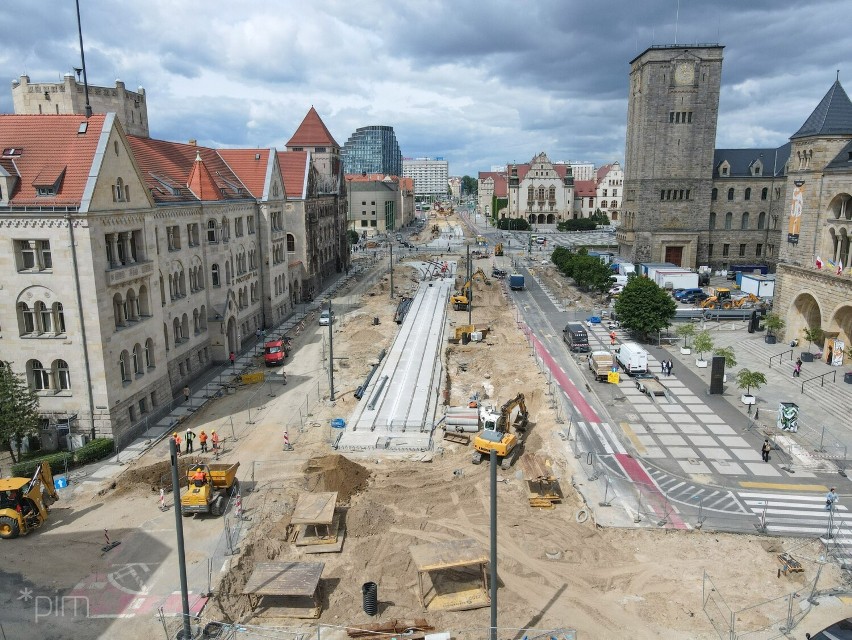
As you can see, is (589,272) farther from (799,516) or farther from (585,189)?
(585,189)

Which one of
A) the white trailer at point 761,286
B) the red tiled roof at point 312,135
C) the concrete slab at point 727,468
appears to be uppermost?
the red tiled roof at point 312,135

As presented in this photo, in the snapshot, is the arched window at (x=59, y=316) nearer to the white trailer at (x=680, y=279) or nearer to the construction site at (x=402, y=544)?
the construction site at (x=402, y=544)

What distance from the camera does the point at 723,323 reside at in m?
67.5

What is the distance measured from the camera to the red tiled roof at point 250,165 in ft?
204

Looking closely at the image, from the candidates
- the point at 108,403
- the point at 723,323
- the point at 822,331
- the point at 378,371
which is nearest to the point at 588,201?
the point at 723,323

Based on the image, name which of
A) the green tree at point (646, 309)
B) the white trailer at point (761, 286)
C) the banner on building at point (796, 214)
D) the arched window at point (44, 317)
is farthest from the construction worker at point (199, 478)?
the white trailer at point (761, 286)

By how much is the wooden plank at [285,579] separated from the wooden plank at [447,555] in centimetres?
355

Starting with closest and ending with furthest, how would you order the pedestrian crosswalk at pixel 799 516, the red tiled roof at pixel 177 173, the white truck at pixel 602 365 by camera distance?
the pedestrian crosswalk at pixel 799 516 → the red tiled roof at pixel 177 173 → the white truck at pixel 602 365

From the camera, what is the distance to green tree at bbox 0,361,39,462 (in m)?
30.8

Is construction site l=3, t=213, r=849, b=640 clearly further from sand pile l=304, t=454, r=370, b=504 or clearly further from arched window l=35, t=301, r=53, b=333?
arched window l=35, t=301, r=53, b=333

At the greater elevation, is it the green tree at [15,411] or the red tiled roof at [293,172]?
the red tiled roof at [293,172]

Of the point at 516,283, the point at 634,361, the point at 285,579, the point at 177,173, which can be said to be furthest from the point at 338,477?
the point at 516,283

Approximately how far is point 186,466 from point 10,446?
9698mm

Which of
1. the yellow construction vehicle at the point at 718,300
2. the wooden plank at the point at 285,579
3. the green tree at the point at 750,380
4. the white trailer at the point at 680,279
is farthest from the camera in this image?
the white trailer at the point at 680,279
